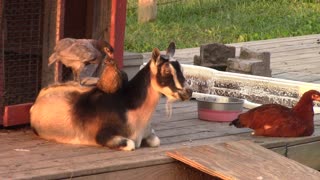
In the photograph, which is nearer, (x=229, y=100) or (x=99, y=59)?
(x=99, y=59)

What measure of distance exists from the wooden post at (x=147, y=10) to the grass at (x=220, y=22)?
0.32 ft

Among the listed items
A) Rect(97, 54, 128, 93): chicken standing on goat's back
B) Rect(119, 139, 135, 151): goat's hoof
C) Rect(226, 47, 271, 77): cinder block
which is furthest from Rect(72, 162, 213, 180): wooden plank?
Rect(226, 47, 271, 77): cinder block

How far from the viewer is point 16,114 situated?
6.75 meters

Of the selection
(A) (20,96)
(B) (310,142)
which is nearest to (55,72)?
(A) (20,96)

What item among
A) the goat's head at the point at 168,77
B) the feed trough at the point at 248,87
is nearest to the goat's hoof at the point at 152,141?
the goat's head at the point at 168,77

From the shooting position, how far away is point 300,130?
7.09 metres

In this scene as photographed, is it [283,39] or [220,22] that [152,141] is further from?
[220,22]

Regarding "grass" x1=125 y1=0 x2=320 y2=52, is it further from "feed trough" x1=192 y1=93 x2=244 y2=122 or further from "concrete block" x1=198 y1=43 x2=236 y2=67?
"feed trough" x1=192 y1=93 x2=244 y2=122

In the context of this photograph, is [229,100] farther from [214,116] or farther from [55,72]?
[55,72]

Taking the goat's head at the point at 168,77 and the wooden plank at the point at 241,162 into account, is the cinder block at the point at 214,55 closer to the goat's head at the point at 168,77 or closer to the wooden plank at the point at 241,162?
the wooden plank at the point at 241,162

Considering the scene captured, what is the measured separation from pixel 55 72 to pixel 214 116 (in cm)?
137

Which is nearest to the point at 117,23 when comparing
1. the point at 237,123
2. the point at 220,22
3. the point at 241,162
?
the point at 237,123

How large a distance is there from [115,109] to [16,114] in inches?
33.6

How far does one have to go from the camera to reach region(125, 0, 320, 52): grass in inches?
522
